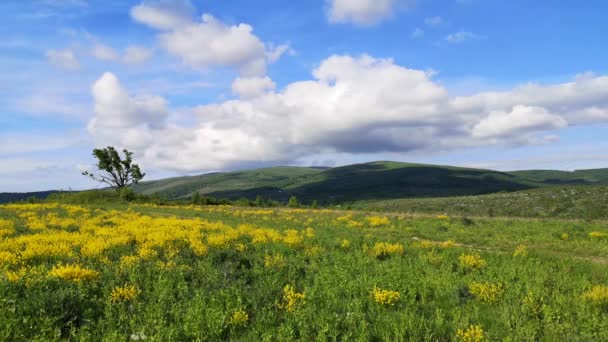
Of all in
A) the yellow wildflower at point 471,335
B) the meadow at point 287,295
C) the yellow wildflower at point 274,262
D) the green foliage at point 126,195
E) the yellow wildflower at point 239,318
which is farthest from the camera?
the green foliage at point 126,195

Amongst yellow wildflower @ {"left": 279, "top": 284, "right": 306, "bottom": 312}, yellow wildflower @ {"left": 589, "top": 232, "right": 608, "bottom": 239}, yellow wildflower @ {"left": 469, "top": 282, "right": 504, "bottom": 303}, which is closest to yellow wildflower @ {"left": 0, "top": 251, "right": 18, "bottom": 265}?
yellow wildflower @ {"left": 279, "top": 284, "right": 306, "bottom": 312}

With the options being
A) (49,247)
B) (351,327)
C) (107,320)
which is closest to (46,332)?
(107,320)

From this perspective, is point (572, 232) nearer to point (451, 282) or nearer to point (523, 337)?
point (451, 282)

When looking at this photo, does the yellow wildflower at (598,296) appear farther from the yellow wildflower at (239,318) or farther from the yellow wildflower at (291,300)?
the yellow wildflower at (239,318)

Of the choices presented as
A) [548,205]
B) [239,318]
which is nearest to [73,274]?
[239,318]

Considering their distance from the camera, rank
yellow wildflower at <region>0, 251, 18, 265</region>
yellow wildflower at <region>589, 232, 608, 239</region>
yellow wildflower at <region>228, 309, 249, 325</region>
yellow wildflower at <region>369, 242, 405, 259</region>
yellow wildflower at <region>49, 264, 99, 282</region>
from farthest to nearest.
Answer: yellow wildflower at <region>589, 232, 608, 239</region>
yellow wildflower at <region>369, 242, 405, 259</region>
yellow wildflower at <region>0, 251, 18, 265</region>
yellow wildflower at <region>49, 264, 99, 282</region>
yellow wildflower at <region>228, 309, 249, 325</region>

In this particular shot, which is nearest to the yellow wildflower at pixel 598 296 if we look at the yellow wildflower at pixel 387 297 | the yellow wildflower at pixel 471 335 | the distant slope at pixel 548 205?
the yellow wildflower at pixel 471 335

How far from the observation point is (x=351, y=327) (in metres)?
6.03

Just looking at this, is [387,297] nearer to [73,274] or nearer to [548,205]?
[73,274]

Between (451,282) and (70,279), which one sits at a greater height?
(70,279)

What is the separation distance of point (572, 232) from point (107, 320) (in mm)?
24698

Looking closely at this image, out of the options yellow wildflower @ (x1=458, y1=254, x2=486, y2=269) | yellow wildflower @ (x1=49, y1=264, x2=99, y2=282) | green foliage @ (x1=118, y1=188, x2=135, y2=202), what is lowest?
yellow wildflower @ (x1=458, y1=254, x2=486, y2=269)

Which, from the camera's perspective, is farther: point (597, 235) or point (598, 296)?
point (597, 235)

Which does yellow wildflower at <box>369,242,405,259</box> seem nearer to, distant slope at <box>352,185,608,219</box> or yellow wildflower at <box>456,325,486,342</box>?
yellow wildflower at <box>456,325,486,342</box>
